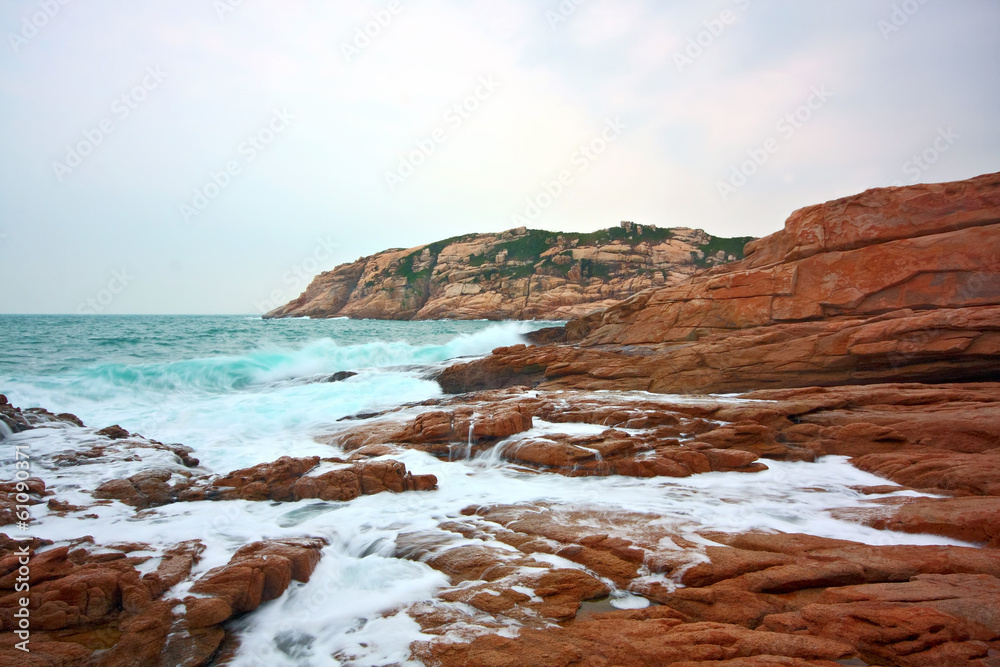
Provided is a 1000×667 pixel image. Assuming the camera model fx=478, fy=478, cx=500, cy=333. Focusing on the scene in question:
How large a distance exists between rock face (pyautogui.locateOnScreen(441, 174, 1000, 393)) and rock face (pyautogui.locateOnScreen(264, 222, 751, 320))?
47.0 m

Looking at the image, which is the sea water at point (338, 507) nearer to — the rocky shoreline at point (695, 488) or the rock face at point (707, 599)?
the rocky shoreline at point (695, 488)

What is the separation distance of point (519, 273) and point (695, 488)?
72.5 metres

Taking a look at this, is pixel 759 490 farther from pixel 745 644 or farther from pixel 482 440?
pixel 482 440

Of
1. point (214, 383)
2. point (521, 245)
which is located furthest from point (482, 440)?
point (521, 245)

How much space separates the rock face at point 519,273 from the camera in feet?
227

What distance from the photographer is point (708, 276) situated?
1656cm

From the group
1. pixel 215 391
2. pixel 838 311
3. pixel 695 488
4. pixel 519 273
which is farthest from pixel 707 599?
pixel 519 273

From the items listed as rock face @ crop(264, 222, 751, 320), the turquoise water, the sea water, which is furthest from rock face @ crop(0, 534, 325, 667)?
rock face @ crop(264, 222, 751, 320)

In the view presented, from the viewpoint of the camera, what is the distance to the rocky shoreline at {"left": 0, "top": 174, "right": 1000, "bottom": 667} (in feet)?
11.5

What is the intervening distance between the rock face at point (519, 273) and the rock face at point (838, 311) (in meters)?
47.0

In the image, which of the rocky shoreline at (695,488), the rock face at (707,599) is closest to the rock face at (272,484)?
the rocky shoreline at (695,488)

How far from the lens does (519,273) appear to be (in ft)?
257

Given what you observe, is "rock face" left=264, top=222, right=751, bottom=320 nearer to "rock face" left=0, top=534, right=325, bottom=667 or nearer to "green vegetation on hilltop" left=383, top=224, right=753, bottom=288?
"green vegetation on hilltop" left=383, top=224, right=753, bottom=288

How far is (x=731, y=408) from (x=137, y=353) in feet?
90.7
